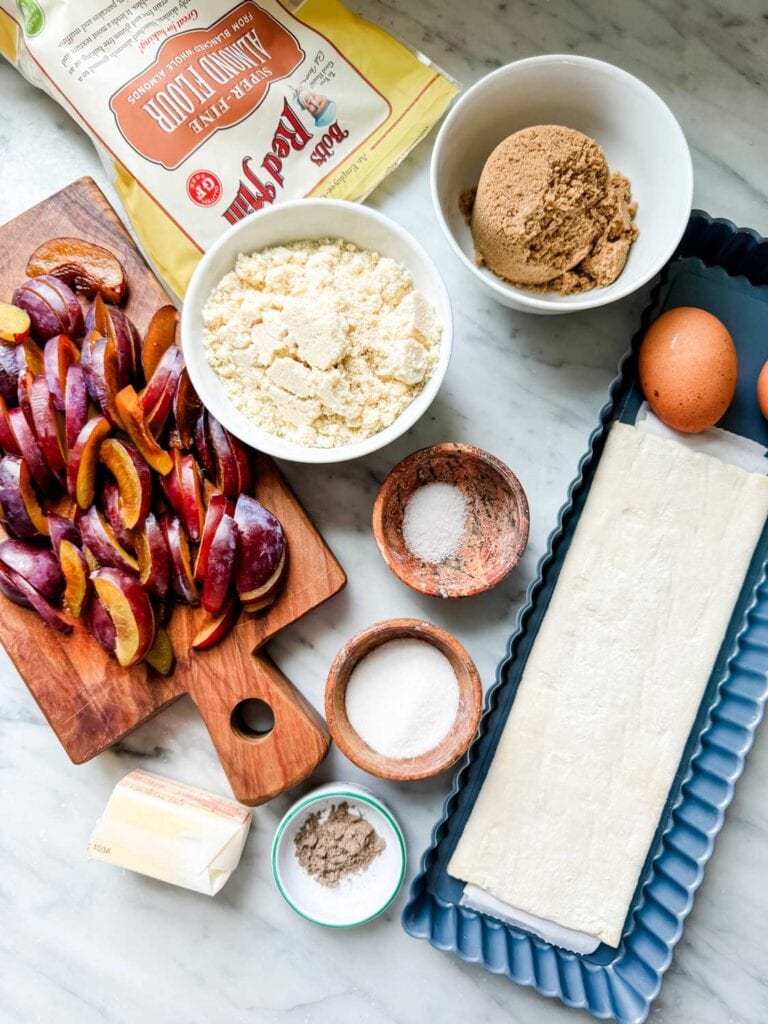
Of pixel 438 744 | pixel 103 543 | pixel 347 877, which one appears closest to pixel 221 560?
pixel 103 543

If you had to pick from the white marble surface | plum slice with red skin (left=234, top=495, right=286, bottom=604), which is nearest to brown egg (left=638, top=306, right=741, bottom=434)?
the white marble surface

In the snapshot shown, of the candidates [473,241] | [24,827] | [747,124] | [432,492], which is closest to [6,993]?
[24,827]

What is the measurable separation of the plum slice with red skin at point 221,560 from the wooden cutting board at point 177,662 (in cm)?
8

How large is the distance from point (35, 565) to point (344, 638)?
1.55 ft

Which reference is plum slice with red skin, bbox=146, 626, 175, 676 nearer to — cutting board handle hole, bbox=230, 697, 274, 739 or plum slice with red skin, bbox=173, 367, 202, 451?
cutting board handle hole, bbox=230, 697, 274, 739

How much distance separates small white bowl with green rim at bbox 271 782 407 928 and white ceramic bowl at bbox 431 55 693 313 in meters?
0.77

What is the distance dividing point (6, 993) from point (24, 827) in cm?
27

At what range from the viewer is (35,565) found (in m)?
1.16

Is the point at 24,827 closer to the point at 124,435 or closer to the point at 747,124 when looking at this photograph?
the point at 124,435

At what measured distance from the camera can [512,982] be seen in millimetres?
1279

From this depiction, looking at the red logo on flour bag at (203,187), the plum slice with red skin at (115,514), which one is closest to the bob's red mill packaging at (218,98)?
the red logo on flour bag at (203,187)

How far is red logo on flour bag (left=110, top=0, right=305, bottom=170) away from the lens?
120 cm

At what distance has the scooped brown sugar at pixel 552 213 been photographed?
112 cm

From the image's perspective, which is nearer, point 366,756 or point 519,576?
point 366,756
